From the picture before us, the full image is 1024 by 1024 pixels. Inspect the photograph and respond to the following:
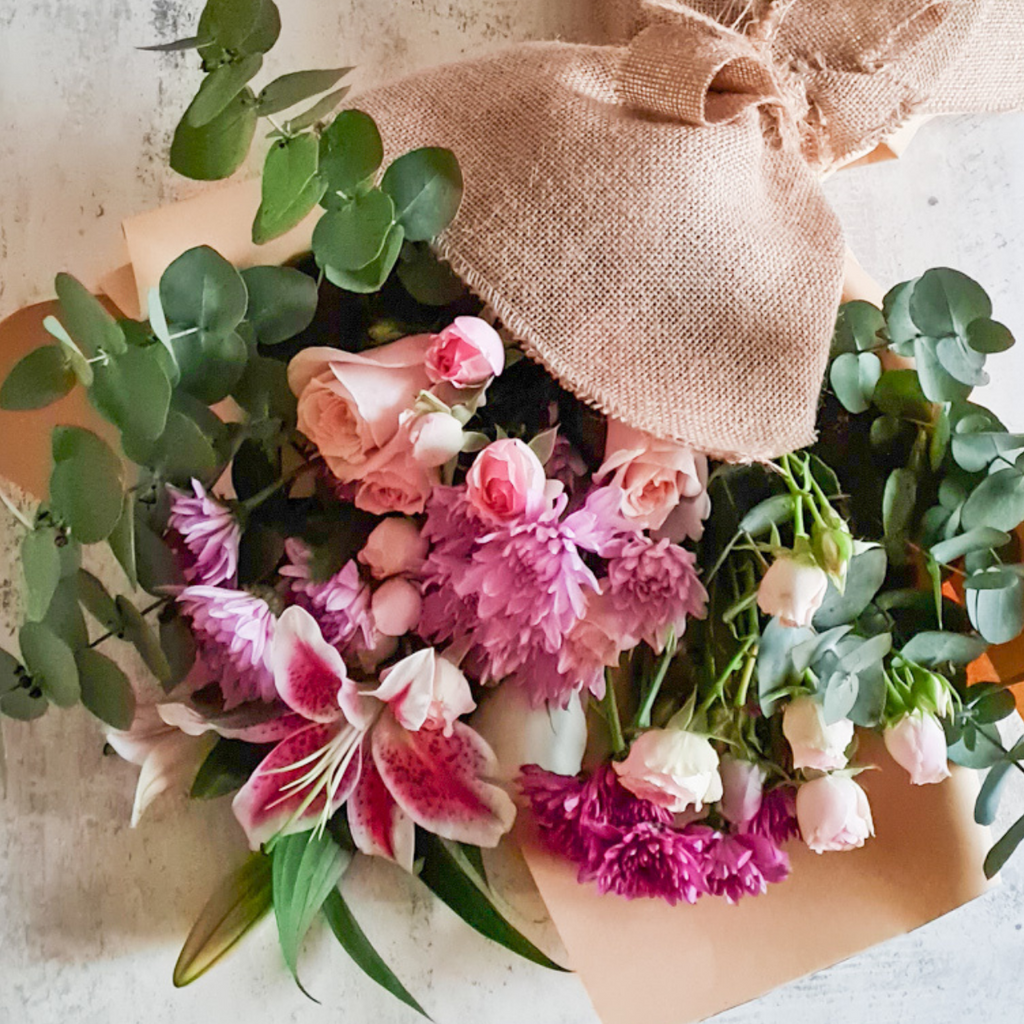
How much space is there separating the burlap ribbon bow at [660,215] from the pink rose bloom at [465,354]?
0.06ft

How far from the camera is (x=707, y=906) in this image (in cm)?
49

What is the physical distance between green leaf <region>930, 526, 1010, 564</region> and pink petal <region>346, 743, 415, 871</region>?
0.28 meters

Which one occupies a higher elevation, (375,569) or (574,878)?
(375,569)

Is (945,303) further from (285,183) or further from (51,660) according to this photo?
(51,660)

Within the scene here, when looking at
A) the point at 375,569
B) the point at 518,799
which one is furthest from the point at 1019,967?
the point at 375,569

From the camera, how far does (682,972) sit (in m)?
0.49

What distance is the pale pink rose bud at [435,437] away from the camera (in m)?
0.38

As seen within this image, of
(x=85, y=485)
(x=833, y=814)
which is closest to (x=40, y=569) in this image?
(x=85, y=485)

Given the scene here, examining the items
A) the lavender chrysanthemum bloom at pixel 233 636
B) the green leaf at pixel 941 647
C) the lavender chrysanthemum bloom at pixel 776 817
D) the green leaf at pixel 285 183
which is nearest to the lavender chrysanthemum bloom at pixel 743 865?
the lavender chrysanthemum bloom at pixel 776 817

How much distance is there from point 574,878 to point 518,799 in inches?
2.0

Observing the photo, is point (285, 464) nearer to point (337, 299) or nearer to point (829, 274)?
point (337, 299)

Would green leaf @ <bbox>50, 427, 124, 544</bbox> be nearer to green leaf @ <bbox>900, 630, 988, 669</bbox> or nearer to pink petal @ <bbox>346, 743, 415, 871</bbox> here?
pink petal @ <bbox>346, 743, 415, 871</bbox>

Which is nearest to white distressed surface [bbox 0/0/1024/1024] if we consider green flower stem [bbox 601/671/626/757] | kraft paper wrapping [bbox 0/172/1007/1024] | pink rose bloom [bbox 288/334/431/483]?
kraft paper wrapping [bbox 0/172/1007/1024]

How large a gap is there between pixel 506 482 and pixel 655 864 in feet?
0.67
